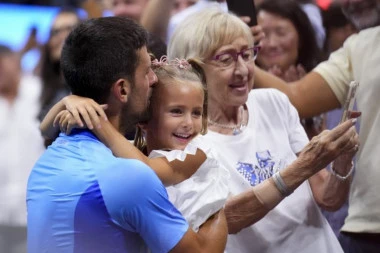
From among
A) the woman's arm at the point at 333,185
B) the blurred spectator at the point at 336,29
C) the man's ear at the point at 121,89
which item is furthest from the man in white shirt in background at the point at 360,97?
the man's ear at the point at 121,89

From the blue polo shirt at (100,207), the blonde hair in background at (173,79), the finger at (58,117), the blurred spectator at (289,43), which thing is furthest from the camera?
the blurred spectator at (289,43)

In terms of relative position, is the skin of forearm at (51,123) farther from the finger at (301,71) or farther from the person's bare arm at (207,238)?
the finger at (301,71)

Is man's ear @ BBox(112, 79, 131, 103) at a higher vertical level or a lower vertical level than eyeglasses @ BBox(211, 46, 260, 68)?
higher

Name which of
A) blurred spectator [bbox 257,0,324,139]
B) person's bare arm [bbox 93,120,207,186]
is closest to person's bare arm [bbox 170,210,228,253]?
person's bare arm [bbox 93,120,207,186]

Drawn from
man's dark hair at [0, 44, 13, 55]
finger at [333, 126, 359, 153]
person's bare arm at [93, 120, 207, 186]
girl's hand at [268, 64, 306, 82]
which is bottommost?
man's dark hair at [0, 44, 13, 55]

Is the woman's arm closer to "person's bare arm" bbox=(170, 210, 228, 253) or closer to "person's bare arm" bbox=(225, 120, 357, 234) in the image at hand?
"person's bare arm" bbox=(225, 120, 357, 234)

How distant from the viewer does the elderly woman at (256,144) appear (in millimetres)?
3535

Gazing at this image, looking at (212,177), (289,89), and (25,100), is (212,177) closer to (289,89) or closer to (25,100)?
(289,89)

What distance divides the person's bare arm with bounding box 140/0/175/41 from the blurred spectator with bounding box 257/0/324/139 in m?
0.49

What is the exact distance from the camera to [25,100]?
21.0 feet

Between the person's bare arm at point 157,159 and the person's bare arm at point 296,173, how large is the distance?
0.31 m

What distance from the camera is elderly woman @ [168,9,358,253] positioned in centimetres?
354

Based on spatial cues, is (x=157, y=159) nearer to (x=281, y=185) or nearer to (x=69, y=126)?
(x=69, y=126)

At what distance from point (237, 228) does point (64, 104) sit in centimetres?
78
